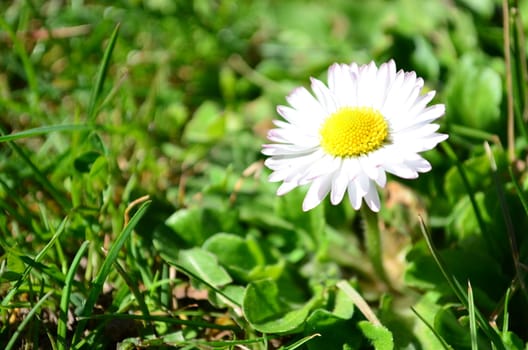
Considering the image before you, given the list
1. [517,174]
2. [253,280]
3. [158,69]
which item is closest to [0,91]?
[158,69]

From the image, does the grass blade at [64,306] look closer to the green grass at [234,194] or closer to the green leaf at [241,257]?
the green grass at [234,194]

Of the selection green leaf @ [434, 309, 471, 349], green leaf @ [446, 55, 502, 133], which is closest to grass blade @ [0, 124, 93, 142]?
green leaf @ [434, 309, 471, 349]

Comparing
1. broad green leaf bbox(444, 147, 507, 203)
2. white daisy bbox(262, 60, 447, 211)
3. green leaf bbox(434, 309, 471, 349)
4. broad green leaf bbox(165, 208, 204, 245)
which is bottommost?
green leaf bbox(434, 309, 471, 349)

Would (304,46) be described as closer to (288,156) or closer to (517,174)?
(517,174)

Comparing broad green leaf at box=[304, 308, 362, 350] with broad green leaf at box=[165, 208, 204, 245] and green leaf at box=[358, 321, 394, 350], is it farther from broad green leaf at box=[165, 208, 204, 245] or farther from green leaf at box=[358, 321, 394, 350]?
broad green leaf at box=[165, 208, 204, 245]

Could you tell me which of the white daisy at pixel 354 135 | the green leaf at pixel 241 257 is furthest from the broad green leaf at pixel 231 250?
the white daisy at pixel 354 135

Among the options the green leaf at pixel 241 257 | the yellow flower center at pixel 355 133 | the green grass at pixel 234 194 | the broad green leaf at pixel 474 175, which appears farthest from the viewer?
the broad green leaf at pixel 474 175
